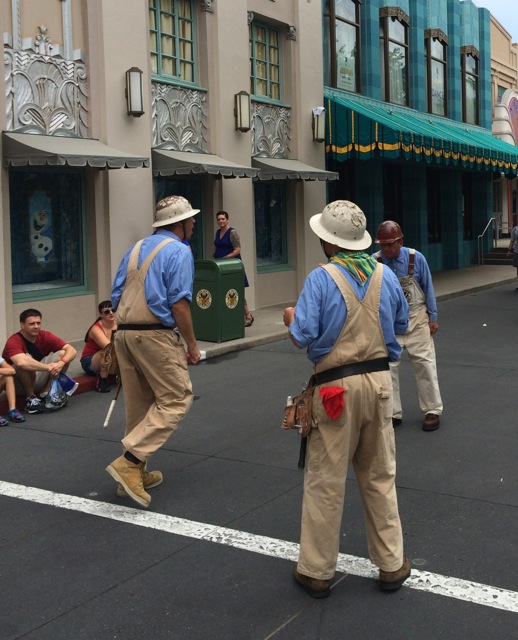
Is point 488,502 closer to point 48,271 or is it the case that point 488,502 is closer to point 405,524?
point 405,524

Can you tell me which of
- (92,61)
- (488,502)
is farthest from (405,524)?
(92,61)

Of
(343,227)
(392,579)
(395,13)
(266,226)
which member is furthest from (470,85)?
(392,579)

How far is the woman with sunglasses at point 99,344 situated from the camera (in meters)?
9.91

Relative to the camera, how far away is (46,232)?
42.4 ft

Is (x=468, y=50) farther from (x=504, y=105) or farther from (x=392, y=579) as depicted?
(x=392, y=579)

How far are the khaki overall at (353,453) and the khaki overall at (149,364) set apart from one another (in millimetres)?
1687

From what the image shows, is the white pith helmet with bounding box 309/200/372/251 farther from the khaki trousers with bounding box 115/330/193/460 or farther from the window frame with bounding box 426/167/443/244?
the window frame with bounding box 426/167/443/244

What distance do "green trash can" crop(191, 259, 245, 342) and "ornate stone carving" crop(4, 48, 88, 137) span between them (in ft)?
9.26

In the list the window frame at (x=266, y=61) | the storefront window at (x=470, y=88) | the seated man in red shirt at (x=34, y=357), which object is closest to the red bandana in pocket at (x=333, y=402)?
the seated man in red shirt at (x=34, y=357)

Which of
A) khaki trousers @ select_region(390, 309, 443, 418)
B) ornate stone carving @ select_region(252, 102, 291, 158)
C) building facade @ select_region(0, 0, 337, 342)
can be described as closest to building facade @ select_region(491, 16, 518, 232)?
building facade @ select_region(0, 0, 337, 342)

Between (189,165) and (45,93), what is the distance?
2528 mm

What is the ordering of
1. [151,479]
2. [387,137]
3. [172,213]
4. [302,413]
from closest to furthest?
1. [302,413]
2. [172,213]
3. [151,479]
4. [387,137]

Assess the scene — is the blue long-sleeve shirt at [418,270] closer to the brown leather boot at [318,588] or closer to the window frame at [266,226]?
the brown leather boot at [318,588]

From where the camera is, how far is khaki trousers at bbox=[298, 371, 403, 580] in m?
4.38
